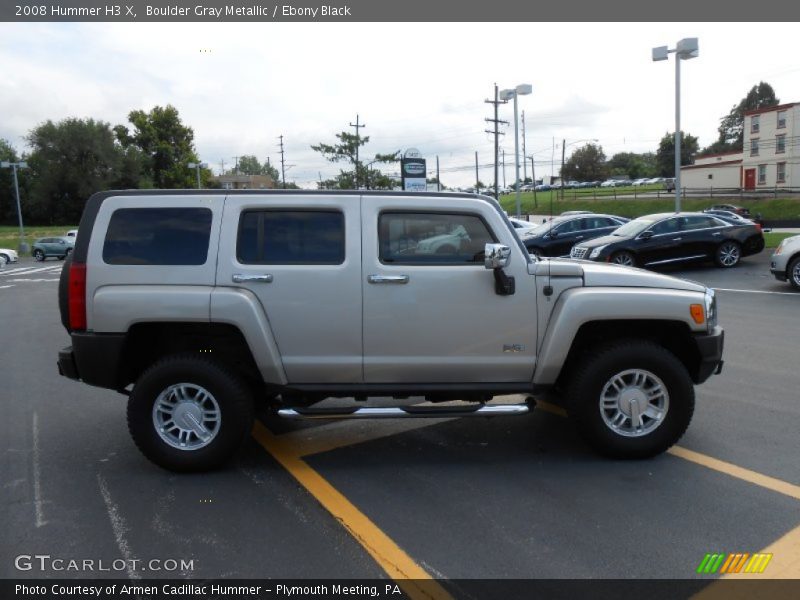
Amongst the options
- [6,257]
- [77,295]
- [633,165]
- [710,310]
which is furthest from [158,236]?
[633,165]

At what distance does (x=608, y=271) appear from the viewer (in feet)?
15.9

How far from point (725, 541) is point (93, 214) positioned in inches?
175

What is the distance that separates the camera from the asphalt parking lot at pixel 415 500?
3.44 m

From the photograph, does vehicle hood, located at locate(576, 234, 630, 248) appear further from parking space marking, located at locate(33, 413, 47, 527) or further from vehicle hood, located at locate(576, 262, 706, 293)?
parking space marking, located at locate(33, 413, 47, 527)

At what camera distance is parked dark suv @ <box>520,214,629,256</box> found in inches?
783

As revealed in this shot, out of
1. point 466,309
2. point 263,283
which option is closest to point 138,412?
point 263,283

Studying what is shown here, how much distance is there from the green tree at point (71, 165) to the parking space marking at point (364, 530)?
2955 inches

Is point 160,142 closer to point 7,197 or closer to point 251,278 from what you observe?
point 7,197

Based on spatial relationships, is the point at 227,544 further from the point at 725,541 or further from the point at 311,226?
the point at 725,541

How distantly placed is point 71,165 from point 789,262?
246ft

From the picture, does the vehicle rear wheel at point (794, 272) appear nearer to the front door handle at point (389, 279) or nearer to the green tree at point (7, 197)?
the front door handle at point (389, 279)

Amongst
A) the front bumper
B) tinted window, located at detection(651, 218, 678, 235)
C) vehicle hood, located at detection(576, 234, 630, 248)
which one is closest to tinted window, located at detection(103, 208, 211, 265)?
the front bumper

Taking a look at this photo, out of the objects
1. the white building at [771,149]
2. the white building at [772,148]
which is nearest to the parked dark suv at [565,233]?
the white building at [772,148]

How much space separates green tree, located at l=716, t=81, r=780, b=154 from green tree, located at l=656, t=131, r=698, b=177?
3.76m
